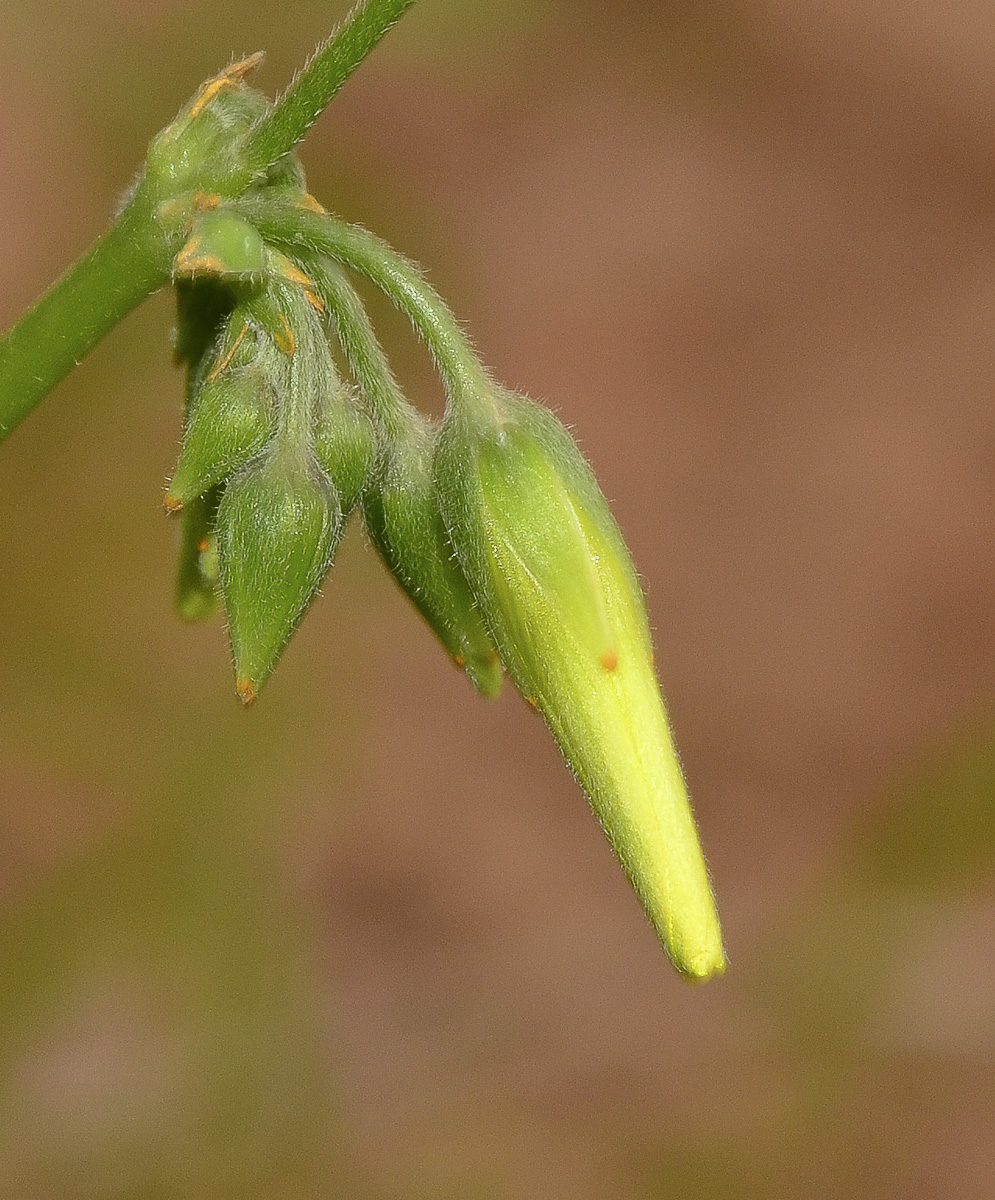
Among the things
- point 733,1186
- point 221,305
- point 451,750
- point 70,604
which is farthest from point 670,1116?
point 221,305

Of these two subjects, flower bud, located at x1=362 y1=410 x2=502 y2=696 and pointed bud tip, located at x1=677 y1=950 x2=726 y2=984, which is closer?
pointed bud tip, located at x1=677 y1=950 x2=726 y2=984

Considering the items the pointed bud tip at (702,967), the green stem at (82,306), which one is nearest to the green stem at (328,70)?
the green stem at (82,306)

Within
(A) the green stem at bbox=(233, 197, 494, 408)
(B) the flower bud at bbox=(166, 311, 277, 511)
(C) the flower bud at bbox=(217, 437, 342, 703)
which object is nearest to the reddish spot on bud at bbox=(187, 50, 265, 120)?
(A) the green stem at bbox=(233, 197, 494, 408)

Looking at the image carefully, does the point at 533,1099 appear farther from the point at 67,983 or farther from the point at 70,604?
the point at 70,604

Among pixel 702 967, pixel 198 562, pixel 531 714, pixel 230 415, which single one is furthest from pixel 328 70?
pixel 531 714

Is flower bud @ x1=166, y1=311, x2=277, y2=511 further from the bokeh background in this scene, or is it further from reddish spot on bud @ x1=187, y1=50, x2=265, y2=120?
the bokeh background

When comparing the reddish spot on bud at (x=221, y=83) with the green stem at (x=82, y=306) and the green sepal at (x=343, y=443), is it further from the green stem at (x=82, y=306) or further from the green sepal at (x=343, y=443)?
the green sepal at (x=343, y=443)

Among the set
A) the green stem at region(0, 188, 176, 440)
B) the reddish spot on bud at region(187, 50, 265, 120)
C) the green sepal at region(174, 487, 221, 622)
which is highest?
the reddish spot on bud at region(187, 50, 265, 120)

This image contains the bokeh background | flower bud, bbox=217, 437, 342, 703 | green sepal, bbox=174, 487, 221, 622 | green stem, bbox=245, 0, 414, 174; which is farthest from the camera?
the bokeh background
